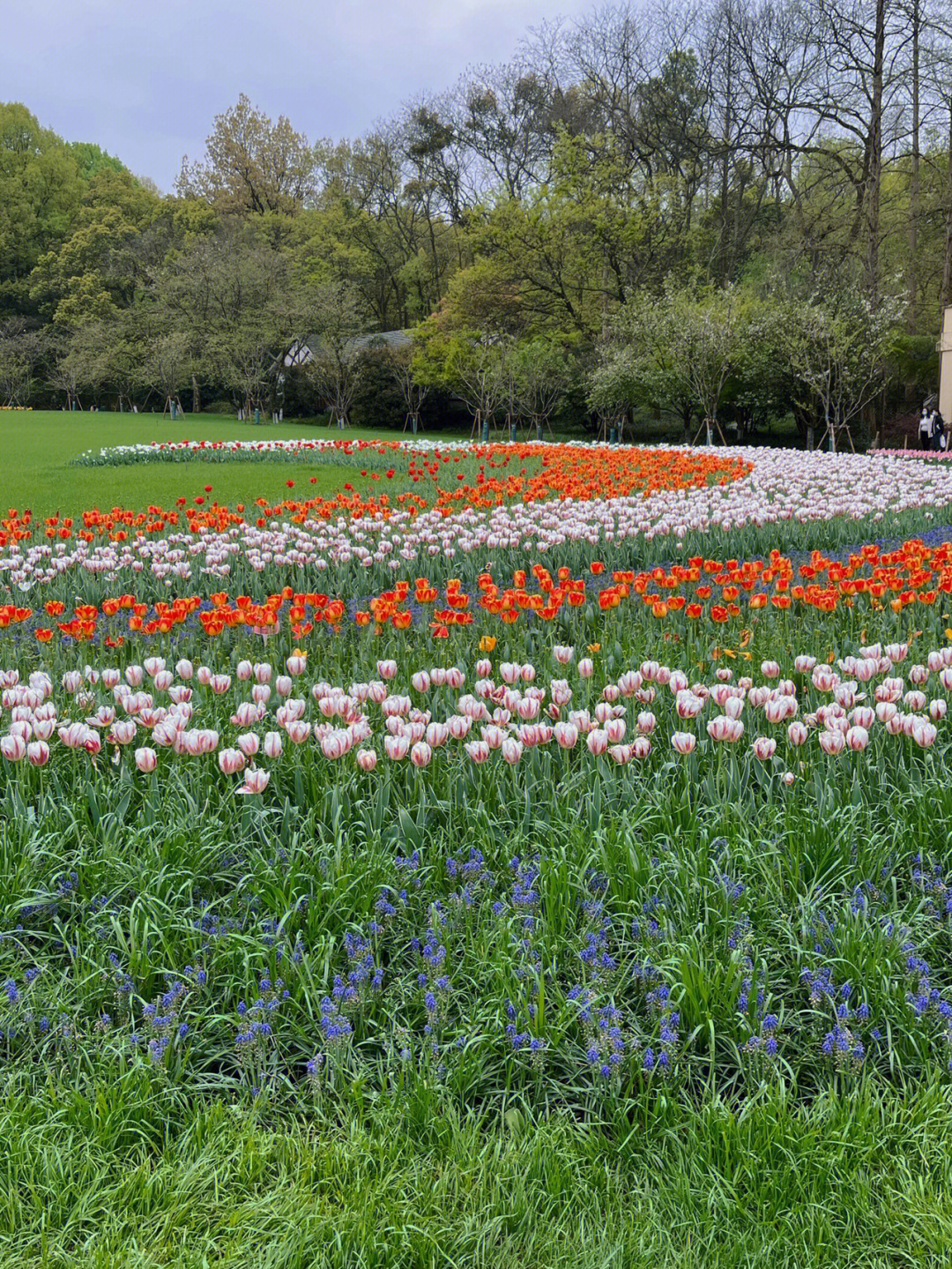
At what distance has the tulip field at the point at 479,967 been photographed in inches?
73.5

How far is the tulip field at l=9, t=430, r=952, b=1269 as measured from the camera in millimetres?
1867

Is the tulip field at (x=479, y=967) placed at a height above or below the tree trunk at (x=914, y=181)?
below

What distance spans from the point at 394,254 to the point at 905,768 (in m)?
52.0

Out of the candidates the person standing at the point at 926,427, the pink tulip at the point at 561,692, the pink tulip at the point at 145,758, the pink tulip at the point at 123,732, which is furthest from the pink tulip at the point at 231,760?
the person standing at the point at 926,427

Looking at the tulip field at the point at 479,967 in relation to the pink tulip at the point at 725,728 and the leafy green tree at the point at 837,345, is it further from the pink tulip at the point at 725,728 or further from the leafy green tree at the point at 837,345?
the leafy green tree at the point at 837,345

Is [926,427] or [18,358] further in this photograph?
[18,358]

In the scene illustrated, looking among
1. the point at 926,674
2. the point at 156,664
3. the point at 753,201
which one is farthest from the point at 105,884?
the point at 753,201

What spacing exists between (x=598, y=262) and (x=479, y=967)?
35.6 metres

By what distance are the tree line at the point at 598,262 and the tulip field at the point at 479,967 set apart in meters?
21.8

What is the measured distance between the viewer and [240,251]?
1838 inches

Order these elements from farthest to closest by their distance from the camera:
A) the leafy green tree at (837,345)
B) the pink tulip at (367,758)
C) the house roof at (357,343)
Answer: the house roof at (357,343) → the leafy green tree at (837,345) → the pink tulip at (367,758)

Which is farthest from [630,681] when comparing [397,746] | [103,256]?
[103,256]

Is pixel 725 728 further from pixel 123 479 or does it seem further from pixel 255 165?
pixel 255 165

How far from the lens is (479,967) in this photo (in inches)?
97.3
